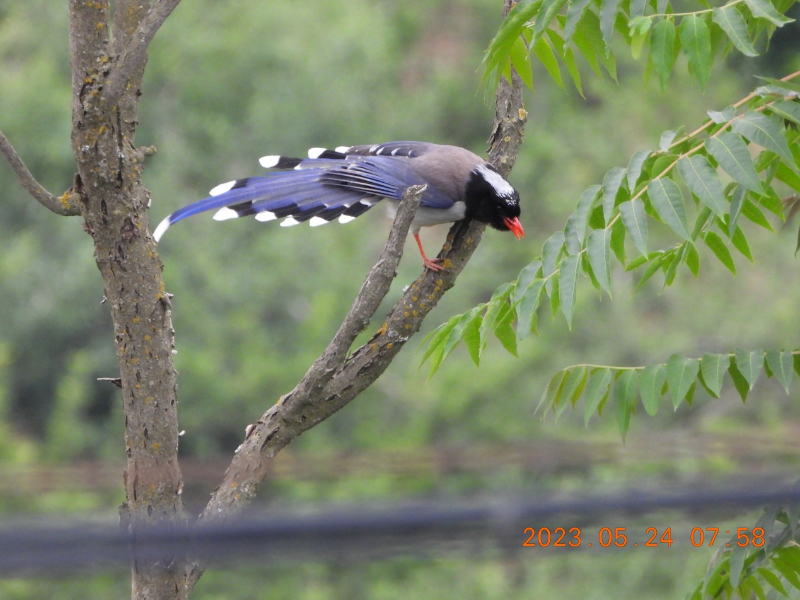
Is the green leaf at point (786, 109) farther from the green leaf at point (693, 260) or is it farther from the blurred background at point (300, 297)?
the blurred background at point (300, 297)

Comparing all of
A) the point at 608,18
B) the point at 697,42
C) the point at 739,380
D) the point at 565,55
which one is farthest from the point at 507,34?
the point at 739,380

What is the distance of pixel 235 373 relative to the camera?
20.2ft

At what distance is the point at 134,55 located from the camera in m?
1.83

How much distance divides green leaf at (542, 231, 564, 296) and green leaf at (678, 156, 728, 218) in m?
0.29

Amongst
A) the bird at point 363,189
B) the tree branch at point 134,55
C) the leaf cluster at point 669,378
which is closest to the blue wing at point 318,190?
the bird at point 363,189

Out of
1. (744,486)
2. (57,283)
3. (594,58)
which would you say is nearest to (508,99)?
(594,58)

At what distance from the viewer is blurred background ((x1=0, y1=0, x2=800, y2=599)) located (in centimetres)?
545

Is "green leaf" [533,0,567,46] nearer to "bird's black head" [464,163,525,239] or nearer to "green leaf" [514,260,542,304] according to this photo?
"green leaf" [514,260,542,304]

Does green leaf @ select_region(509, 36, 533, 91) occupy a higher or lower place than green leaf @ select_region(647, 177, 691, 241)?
higher

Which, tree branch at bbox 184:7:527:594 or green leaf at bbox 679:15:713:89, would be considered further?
tree branch at bbox 184:7:527:594

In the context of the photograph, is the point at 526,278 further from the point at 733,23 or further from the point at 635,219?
the point at 733,23

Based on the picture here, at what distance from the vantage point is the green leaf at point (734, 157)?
1.41m

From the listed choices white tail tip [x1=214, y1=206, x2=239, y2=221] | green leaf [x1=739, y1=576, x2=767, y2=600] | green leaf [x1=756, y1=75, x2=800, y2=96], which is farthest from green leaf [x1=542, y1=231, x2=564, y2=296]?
white tail tip [x1=214, y1=206, x2=239, y2=221]
